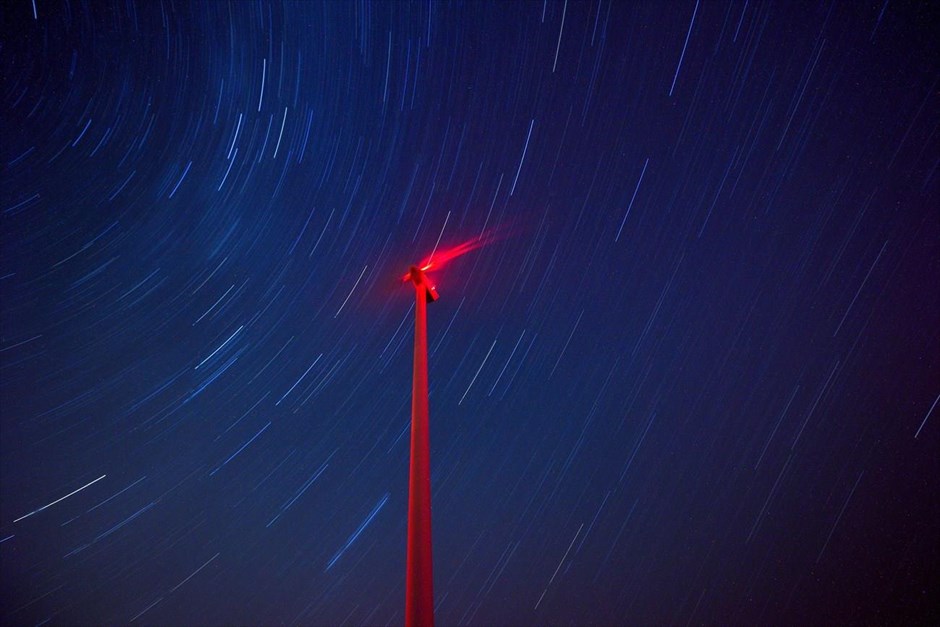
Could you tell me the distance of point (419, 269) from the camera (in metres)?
9.91

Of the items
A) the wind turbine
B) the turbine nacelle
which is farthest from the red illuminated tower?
the turbine nacelle

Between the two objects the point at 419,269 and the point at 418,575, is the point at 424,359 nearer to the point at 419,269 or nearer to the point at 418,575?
the point at 418,575

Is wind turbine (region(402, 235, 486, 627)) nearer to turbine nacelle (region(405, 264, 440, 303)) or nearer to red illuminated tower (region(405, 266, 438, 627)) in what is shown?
red illuminated tower (region(405, 266, 438, 627))

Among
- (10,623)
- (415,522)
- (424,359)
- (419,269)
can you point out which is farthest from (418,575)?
(10,623)

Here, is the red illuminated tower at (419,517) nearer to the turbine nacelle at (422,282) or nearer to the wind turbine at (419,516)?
the wind turbine at (419,516)

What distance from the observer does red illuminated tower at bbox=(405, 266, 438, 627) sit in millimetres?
4078

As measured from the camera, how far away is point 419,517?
463cm

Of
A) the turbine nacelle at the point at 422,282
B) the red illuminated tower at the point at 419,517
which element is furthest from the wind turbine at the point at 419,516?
the turbine nacelle at the point at 422,282

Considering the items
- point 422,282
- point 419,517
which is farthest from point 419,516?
point 422,282

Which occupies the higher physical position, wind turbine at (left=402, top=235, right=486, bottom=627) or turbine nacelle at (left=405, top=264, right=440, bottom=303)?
turbine nacelle at (left=405, top=264, right=440, bottom=303)

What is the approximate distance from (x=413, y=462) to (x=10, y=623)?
5946 cm

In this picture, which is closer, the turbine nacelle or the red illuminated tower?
the red illuminated tower

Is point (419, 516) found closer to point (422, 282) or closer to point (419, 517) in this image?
point (419, 517)

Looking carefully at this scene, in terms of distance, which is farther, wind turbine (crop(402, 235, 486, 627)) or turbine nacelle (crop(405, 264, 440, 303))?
turbine nacelle (crop(405, 264, 440, 303))
